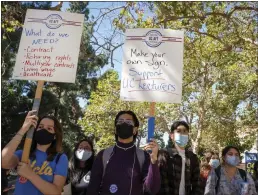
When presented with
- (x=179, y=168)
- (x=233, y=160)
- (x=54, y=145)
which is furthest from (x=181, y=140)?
(x=54, y=145)

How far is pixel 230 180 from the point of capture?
3980 millimetres

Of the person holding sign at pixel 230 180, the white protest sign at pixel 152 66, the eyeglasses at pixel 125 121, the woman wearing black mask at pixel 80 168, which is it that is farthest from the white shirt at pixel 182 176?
the woman wearing black mask at pixel 80 168

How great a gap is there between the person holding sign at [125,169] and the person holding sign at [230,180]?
1.32 metres

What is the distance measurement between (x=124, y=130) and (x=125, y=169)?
37cm

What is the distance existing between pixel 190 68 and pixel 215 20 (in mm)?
8173

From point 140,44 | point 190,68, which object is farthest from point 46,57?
point 190,68

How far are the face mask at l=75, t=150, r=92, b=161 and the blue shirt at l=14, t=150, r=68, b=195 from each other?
128cm

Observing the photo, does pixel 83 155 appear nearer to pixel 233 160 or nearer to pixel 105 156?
pixel 105 156

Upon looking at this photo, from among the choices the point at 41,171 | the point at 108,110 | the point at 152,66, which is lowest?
the point at 41,171

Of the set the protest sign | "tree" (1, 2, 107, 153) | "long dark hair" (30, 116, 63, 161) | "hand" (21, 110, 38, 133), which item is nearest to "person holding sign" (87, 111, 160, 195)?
"long dark hair" (30, 116, 63, 161)

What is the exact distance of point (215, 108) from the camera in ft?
56.5

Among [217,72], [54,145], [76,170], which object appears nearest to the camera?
[54,145]

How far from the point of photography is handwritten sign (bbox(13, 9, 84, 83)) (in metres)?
3.64

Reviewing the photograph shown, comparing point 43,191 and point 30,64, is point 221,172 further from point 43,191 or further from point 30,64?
point 30,64
